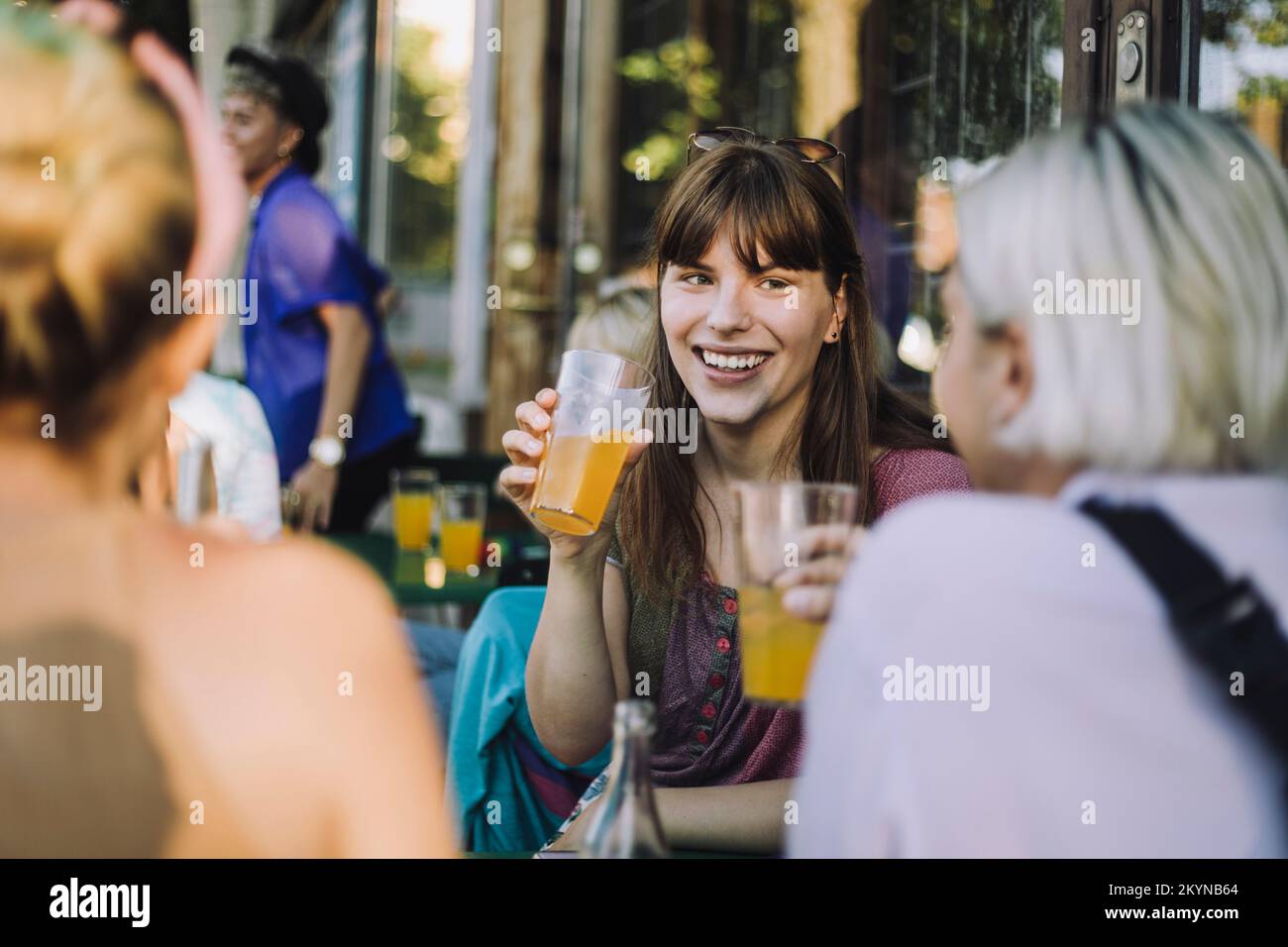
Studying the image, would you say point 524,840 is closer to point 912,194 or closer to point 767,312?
point 767,312

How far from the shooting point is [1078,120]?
1.06 meters

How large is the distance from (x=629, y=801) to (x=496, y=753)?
0.90 meters

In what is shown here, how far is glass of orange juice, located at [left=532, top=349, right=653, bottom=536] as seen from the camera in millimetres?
1596

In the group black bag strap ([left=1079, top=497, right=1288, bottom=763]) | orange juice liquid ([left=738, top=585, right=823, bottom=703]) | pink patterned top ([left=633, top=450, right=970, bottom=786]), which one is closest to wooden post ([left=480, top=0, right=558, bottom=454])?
pink patterned top ([left=633, top=450, right=970, bottom=786])

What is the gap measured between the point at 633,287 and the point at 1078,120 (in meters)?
2.09

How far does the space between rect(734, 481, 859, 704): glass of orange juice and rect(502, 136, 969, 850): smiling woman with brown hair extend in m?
0.53

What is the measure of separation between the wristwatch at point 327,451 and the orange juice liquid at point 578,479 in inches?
85.2

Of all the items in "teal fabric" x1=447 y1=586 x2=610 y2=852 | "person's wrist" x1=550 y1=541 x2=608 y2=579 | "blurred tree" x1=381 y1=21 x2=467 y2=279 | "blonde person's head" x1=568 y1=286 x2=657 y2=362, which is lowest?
"teal fabric" x1=447 y1=586 x2=610 y2=852

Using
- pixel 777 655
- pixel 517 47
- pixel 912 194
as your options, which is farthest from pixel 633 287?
pixel 517 47

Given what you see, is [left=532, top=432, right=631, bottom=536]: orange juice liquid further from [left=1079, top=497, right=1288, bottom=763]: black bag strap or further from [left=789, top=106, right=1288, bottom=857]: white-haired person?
[left=1079, top=497, right=1288, bottom=763]: black bag strap

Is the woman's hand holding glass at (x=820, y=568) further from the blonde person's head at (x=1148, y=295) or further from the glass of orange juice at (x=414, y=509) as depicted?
Result: the glass of orange juice at (x=414, y=509)

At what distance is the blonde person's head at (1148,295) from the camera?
3.21 feet

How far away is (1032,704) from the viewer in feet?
2.95
